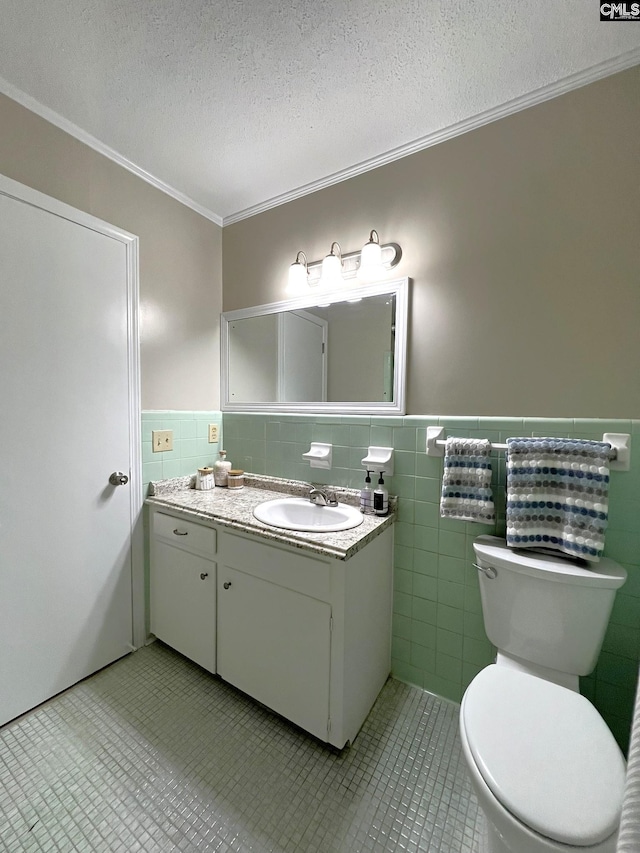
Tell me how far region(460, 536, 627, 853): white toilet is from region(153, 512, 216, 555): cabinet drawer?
3.52ft

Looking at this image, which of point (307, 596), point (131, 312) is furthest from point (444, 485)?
point (131, 312)

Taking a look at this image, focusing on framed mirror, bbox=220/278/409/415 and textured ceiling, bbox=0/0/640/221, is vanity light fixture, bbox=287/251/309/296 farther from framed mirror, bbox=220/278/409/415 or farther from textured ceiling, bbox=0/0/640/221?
textured ceiling, bbox=0/0/640/221

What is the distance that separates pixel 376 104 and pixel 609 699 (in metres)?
2.35

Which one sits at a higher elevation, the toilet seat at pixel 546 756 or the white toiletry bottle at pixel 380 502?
the white toiletry bottle at pixel 380 502

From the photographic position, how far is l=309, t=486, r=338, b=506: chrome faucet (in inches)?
63.0

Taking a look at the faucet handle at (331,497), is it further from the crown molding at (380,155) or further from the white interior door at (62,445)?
the crown molding at (380,155)

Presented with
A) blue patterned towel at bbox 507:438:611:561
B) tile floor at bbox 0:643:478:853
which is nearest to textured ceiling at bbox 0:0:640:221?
blue patterned towel at bbox 507:438:611:561

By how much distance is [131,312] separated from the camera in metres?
1.66

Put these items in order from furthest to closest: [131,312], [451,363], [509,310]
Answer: [131,312] → [451,363] → [509,310]

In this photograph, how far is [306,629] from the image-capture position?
1.21 meters

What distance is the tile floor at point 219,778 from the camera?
3.27 ft

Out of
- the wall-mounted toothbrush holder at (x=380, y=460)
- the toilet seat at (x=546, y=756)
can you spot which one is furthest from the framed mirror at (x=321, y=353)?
the toilet seat at (x=546, y=756)

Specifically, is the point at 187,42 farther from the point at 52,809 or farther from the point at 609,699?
the point at 609,699

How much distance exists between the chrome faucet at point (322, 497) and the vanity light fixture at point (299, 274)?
3.44ft
